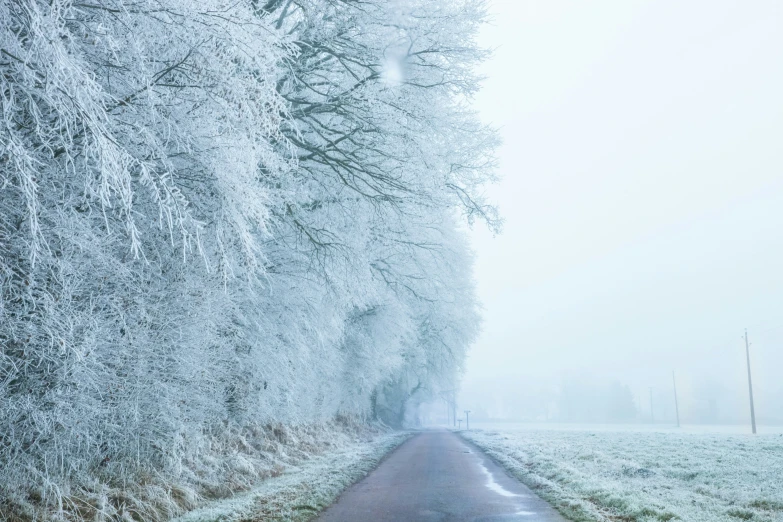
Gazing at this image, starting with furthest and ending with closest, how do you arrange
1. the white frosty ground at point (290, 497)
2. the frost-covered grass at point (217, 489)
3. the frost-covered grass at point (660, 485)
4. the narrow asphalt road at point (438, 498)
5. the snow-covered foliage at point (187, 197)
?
the frost-covered grass at point (660, 485), the narrow asphalt road at point (438, 498), the white frosty ground at point (290, 497), the frost-covered grass at point (217, 489), the snow-covered foliage at point (187, 197)

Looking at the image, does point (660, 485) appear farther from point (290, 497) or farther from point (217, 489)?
point (217, 489)

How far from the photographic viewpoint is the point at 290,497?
782 centimetres

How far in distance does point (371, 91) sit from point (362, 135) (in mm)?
941

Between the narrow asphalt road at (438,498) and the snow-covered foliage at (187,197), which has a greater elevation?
the snow-covered foliage at (187,197)

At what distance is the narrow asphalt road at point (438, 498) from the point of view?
Answer: 6840 mm

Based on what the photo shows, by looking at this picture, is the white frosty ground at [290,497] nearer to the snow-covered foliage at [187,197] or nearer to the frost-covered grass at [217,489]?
the frost-covered grass at [217,489]

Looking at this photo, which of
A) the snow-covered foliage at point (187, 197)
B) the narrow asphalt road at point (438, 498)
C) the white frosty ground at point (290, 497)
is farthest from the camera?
the narrow asphalt road at point (438, 498)

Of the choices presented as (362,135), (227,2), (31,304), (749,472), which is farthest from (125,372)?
(749,472)

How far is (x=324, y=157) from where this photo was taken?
9164 millimetres

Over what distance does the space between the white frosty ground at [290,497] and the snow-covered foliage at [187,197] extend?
3.30ft

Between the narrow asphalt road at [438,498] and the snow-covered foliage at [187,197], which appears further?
the narrow asphalt road at [438,498]

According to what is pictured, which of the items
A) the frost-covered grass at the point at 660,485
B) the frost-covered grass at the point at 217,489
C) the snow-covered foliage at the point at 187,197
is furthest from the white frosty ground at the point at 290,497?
the frost-covered grass at the point at 660,485

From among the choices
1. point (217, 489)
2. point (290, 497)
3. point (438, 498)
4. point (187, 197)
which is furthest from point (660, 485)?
point (187, 197)

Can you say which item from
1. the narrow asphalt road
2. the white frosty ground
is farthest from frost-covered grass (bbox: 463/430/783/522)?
the white frosty ground
